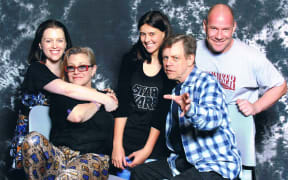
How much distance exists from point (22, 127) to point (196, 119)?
135 cm

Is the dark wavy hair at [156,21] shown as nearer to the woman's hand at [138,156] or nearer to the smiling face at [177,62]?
the smiling face at [177,62]

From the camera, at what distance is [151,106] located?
2736 millimetres

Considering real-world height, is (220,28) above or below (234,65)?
above

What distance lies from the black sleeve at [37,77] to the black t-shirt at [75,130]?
12 cm

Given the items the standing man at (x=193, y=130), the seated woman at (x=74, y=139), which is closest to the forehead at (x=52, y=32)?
the seated woman at (x=74, y=139)

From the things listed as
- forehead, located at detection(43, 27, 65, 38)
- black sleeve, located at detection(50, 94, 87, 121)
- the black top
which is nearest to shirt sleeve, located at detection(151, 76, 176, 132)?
the black top

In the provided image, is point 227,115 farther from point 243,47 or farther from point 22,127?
point 22,127

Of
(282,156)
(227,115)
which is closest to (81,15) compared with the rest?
(227,115)

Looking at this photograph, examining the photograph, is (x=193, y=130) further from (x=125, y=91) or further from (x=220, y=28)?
(x=220, y=28)

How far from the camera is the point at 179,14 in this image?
136 inches

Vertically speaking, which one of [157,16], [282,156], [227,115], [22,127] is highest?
[157,16]

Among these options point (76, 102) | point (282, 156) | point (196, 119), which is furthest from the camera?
point (282, 156)

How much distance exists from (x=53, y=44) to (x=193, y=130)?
1.14m

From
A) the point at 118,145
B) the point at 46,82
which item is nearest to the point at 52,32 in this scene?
the point at 46,82
